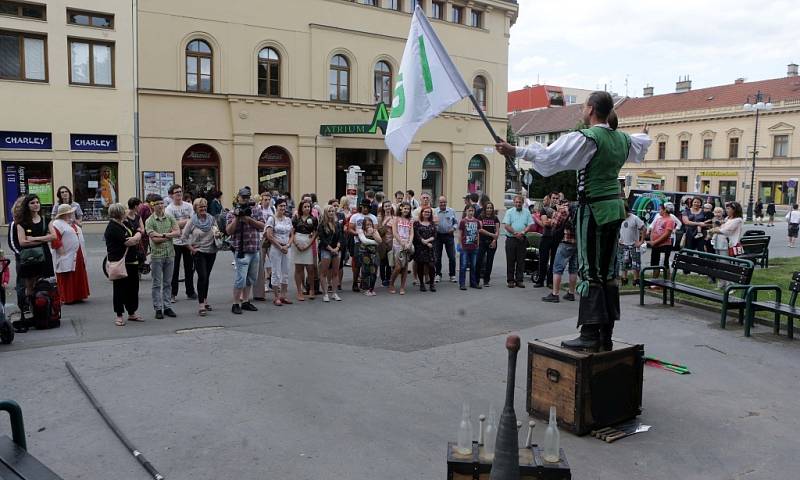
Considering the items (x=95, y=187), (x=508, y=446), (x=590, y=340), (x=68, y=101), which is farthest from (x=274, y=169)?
(x=508, y=446)

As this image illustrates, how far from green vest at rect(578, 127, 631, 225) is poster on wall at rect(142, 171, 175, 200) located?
71.6 ft

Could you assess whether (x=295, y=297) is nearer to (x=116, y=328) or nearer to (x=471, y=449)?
(x=116, y=328)

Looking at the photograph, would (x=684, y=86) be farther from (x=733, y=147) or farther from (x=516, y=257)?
(x=516, y=257)

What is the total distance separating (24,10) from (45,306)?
17.0m

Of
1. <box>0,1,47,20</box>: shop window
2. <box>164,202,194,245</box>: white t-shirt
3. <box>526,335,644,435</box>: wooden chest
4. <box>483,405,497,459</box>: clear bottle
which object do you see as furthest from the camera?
<box>0,1,47,20</box>: shop window

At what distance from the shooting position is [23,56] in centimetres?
2139

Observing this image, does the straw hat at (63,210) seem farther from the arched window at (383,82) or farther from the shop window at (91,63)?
the arched window at (383,82)

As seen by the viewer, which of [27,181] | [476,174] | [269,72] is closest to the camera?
[27,181]

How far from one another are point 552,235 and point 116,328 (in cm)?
817

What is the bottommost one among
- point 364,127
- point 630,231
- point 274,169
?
point 630,231

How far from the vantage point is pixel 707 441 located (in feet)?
17.4

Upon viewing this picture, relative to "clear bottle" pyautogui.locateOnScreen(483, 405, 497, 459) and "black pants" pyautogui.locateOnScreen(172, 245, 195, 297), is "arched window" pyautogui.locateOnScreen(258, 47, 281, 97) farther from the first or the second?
"clear bottle" pyautogui.locateOnScreen(483, 405, 497, 459)

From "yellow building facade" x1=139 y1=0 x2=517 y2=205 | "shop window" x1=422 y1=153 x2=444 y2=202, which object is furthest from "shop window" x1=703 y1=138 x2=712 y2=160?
"shop window" x1=422 y1=153 x2=444 y2=202

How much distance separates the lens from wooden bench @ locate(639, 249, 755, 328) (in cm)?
927
